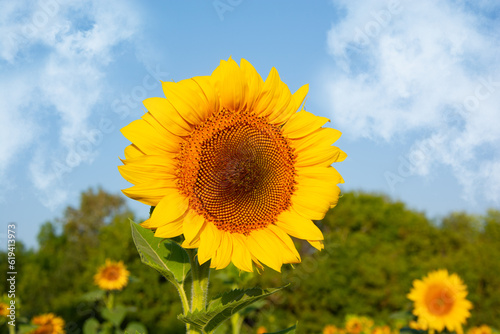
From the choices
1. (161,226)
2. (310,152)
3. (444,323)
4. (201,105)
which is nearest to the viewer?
(161,226)

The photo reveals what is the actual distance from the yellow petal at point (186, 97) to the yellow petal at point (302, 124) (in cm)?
41

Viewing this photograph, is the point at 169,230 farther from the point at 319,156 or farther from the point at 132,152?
the point at 319,156

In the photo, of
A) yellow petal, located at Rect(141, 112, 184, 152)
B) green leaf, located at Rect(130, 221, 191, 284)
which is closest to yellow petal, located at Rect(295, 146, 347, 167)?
yellow petal, located at Rect(141, 112, 184, 152)

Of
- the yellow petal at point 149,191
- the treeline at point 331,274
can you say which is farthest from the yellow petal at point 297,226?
the treeline at point 331,274

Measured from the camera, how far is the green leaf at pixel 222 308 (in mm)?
1651

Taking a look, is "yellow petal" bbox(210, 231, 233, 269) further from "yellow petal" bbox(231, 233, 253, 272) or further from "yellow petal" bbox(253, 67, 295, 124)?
"yellow petal" bbox(253, 67, 295, 124)

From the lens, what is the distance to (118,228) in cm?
1359

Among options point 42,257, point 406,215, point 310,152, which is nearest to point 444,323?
point 310,152

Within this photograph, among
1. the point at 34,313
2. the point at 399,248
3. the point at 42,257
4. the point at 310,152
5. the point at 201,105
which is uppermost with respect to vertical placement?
the point at 42,257

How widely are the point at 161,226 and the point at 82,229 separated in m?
24.3

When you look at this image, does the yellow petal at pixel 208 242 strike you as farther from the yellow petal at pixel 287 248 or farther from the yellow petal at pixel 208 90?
the yellow petal at pixel 208 90

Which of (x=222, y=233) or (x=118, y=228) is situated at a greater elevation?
(x=118, y=228)

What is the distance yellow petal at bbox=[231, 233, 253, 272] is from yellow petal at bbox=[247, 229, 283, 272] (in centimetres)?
3

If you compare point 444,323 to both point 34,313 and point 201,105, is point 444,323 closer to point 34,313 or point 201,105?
point 201,105
